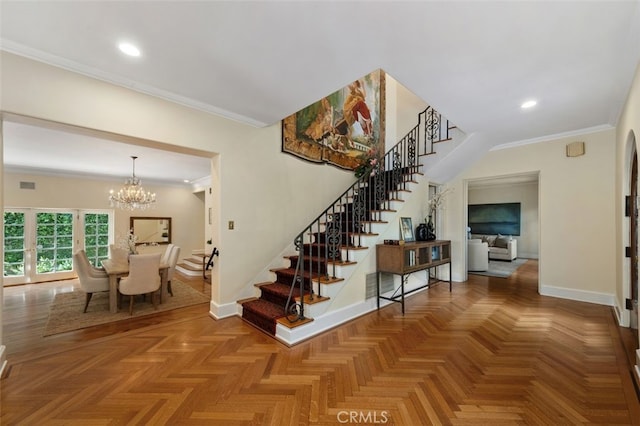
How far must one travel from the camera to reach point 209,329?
3.02 meters

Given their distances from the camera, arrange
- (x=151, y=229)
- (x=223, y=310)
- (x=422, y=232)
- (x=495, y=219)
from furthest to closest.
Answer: (x=495, y=219)
(x=151, y=229)
(x=422, y=232)
(x=223, y=310)

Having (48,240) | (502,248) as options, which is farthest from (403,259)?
(48,240)

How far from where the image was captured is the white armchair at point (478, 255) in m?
6.33

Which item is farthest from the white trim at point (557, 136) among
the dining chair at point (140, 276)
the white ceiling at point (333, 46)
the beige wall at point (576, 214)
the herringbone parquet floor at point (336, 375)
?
the dining chair at point (140, 276)

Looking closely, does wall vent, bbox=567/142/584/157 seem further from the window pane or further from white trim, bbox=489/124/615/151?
the window pane

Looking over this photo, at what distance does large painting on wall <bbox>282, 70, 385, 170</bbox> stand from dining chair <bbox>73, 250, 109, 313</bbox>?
3.32m

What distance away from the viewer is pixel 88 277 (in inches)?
143

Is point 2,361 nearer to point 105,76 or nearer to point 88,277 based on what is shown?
point 88,277

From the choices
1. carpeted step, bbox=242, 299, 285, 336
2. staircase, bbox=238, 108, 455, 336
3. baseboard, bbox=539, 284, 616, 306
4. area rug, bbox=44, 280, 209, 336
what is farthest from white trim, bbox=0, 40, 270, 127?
baseboard, bbox=539, 284, 616, 306

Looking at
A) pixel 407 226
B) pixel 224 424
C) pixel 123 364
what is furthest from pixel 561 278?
pixel 123 364

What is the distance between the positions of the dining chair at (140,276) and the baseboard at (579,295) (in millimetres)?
6333

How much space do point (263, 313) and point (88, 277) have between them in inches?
109

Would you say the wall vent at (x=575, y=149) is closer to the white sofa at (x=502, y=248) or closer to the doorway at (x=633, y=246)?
the doorway at (x=633, y=246)

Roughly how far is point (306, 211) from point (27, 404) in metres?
3.44
